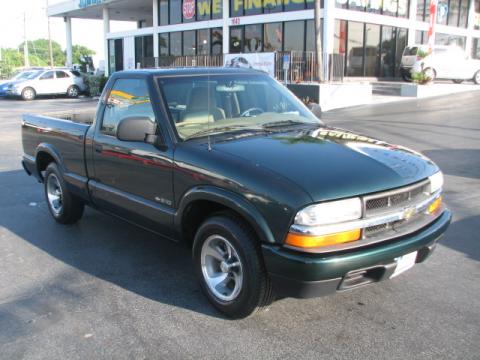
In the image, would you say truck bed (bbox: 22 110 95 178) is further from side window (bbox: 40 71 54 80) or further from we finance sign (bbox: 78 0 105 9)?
we finance sign (bbox: 78 0 105 9)

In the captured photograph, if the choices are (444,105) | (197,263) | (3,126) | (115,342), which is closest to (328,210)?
(197,263)

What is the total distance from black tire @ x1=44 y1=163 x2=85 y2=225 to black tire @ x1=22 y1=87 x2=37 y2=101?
2417 centimetres

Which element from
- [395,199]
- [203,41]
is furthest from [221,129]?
[203,41]

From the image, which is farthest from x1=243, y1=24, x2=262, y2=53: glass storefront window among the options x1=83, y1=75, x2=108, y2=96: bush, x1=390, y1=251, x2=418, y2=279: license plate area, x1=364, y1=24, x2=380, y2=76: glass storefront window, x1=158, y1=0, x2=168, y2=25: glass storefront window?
x1=390, y1=251, x2=418, y2=279: license plate area

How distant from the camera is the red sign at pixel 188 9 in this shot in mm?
29688

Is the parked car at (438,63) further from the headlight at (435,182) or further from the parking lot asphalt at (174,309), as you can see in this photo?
the headlight at (435,182)

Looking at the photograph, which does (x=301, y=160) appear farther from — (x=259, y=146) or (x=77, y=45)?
(x=77, y=45)

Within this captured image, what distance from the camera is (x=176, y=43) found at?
3128 cm

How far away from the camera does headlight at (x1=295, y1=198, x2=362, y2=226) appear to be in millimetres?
3117

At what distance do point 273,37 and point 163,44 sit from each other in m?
9.66

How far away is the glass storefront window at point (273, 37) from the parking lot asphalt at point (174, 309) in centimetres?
2032

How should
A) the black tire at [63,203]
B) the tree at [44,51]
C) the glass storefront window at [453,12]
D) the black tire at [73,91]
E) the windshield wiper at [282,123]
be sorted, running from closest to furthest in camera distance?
the windshield wiper at [282,123]
the black tire at [63,203]
the black tire at [73,91]
the glass storefront window at [453,12]
the tree at [44,51]

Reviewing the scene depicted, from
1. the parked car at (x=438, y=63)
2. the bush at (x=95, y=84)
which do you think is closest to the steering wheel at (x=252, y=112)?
the parked car at (x=438, y=63)

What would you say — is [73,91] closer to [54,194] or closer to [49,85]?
[49,85]
